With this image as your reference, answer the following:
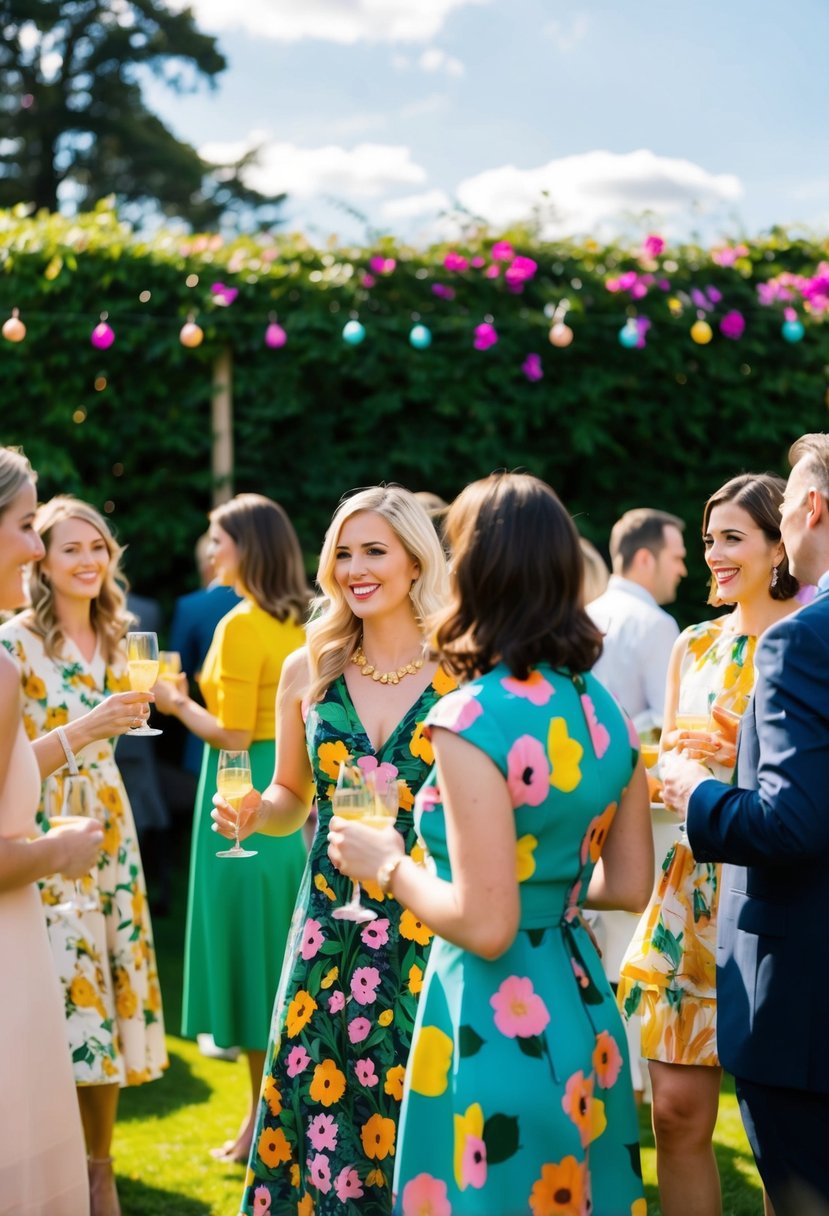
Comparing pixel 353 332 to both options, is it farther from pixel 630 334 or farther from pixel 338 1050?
pixel 338 1050

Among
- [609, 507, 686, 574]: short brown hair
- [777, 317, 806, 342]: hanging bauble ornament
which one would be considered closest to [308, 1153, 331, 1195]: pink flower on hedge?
[609, 507, 686, 574]: short brown hair

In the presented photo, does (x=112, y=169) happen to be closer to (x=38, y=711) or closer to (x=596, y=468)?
(x=596, y=468)

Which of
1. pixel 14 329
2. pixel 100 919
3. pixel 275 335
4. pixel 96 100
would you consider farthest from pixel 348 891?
pixel 96 100

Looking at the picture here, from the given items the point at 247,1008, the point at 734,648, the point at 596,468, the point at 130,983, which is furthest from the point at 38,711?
the point at 596,468

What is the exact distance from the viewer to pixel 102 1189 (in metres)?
3.88

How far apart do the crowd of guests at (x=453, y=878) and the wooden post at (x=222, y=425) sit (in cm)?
328

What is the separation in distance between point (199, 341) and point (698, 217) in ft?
10.8

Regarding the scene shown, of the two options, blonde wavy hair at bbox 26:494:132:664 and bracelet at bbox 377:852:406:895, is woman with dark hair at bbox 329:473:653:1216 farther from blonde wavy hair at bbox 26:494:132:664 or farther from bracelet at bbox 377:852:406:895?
blonde wavy hair at bbox 26:494:132:664

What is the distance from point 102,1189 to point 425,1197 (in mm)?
2218

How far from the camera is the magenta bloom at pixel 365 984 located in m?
2.83

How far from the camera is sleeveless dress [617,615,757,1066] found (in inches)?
122

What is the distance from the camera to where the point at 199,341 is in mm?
7477

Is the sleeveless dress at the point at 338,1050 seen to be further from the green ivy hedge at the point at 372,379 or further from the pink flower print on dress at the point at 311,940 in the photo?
the green ivy hedge at the point at 372,379

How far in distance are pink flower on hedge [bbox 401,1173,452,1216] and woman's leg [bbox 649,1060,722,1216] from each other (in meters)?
1.20
